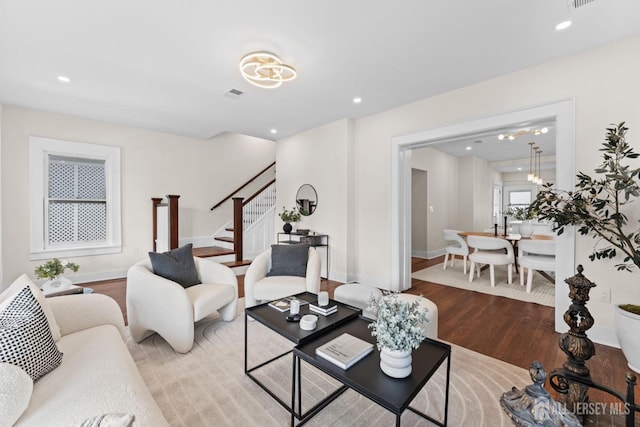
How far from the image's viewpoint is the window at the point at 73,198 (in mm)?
4223

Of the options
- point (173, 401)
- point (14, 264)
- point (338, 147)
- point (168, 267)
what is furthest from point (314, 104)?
point (14, 264)

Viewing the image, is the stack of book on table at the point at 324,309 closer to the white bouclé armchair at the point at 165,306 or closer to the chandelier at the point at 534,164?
the white bouclé armchair at the point at 165,306

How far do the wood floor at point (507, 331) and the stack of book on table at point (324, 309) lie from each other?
1308 millimetres

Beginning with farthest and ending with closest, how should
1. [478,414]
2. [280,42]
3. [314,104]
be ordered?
[314,104] → [280,42] → [478,414]

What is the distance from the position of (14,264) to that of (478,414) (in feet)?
19.6

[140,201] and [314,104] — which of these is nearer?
[314,104]

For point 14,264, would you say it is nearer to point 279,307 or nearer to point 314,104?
point 279,307

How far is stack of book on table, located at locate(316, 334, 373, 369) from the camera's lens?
144 centimetres

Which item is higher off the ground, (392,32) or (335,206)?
(392,32)

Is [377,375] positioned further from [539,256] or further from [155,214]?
[155,214]

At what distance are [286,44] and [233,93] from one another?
133cm

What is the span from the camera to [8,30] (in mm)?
2260

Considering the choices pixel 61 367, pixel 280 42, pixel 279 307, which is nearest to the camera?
pixel 61 367

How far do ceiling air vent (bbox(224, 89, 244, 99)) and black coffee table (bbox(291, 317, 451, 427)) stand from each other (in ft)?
10.0
